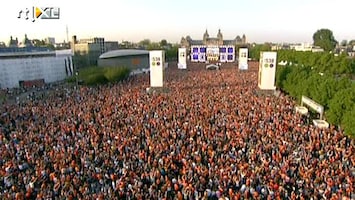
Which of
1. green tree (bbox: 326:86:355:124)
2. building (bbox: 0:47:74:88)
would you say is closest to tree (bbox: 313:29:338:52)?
building (bbox: 0:47:74:88)

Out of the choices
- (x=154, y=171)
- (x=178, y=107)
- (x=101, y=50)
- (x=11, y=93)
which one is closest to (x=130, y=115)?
(x=178, y=107)

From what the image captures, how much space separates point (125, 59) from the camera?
61.8 meters

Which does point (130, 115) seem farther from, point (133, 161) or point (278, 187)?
point (278, 187)

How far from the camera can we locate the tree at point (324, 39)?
115m

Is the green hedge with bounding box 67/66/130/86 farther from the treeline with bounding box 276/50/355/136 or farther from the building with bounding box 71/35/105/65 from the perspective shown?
the building with bounding box 71/35/105/65

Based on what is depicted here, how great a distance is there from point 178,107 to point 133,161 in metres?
10.0

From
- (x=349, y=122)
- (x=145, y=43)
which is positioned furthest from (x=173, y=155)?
(x=145, y=43)

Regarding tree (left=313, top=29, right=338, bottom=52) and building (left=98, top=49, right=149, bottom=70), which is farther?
tree (left=313, top=29, right=338, bottom=52)

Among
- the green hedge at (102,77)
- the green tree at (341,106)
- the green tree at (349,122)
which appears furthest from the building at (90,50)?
the green tree at (349,122)

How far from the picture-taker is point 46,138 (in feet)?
52.8

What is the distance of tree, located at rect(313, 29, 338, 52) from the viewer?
115m

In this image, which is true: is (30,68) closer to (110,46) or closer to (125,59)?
(125,59)

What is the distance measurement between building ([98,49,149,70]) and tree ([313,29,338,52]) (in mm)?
74321

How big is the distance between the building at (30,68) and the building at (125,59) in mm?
6426
